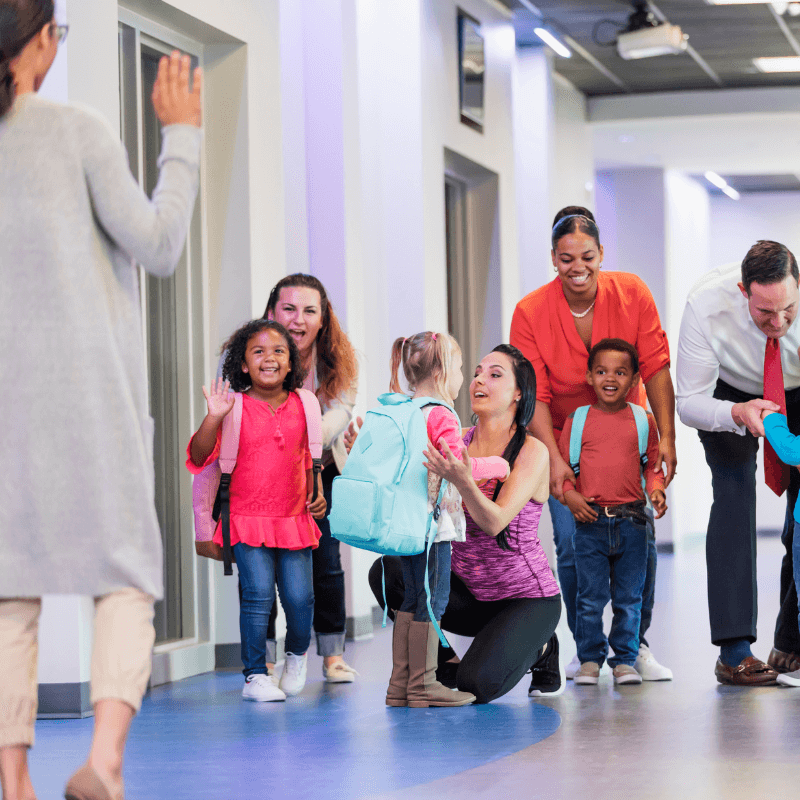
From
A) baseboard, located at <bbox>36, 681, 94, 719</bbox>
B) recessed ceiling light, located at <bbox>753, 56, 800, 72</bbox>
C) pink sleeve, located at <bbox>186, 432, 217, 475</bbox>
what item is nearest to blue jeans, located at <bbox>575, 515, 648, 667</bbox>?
pink sleeve, located at <bbox>186, 432, 217, 475</bbox>

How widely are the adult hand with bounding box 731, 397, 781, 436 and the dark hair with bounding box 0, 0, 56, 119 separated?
248 cm

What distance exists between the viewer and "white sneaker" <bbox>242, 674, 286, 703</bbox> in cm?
406

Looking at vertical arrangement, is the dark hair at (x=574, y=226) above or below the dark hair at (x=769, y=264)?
above

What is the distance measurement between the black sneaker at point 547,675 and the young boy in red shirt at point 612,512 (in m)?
0.22

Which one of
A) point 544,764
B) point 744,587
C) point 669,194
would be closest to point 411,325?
point 744,587

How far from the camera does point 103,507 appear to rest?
2139 millimetres

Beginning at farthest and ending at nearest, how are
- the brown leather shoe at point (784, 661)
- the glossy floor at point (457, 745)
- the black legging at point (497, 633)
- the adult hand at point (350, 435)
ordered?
1. the adult hand at point (350, 435)
2. the brown leather shoe at point (784, 661)
3. the black legging at point (497, 633)
4. the glossy floor at point (457, 745)

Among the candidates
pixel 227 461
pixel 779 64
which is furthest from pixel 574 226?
pixel 779 64

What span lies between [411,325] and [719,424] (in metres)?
2.79

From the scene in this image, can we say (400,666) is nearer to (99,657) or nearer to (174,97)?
(99,657)

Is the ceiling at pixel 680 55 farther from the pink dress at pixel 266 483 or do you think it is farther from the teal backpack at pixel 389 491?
the teal backpack at pixel 389 491

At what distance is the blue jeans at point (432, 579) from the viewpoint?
3.85m

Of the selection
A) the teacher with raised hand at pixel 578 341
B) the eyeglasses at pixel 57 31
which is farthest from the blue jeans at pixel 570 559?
the eyeglasses at pixel 57 31

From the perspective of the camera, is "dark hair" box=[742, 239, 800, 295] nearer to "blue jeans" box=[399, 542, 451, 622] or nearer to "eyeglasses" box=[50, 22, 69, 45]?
"blue jeans" box=[399, 542, 451, 622]
